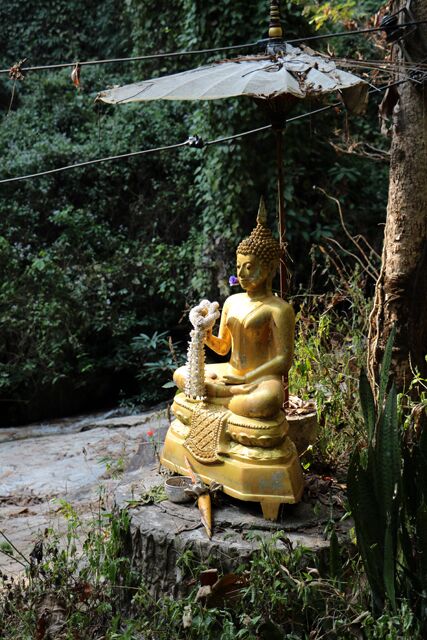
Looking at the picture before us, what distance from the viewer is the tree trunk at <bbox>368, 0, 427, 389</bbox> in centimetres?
391

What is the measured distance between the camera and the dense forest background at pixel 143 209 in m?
7.16

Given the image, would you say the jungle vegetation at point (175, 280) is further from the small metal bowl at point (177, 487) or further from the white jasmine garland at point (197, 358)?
the white jasmine garland at point (197, 358)

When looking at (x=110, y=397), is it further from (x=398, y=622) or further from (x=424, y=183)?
(x=398, y=622)

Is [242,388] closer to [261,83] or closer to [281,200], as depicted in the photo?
[281,200]

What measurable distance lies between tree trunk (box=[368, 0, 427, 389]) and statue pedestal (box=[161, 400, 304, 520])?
1147mm

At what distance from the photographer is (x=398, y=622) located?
250cm

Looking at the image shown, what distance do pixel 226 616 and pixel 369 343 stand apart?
1.83 metres

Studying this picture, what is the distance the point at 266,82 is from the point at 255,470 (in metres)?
1.60

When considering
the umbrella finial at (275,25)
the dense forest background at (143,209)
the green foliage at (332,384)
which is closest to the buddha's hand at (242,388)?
the green foliage at (332,384)

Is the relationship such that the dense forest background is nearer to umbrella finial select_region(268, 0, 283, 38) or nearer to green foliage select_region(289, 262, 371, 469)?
green foliage select_region(289, 262, 371, 469)

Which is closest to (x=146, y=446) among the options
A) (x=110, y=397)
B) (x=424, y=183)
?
(x=424, y=183)

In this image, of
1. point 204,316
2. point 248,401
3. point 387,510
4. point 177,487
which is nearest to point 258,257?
point 204,316

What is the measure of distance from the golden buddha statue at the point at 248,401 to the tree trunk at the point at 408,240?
3.28 feet

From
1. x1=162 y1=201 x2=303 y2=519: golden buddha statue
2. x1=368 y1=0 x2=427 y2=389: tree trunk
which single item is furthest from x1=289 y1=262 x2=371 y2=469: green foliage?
x1=162 y1=201 x2=303 y2=519: golden buddha statue
